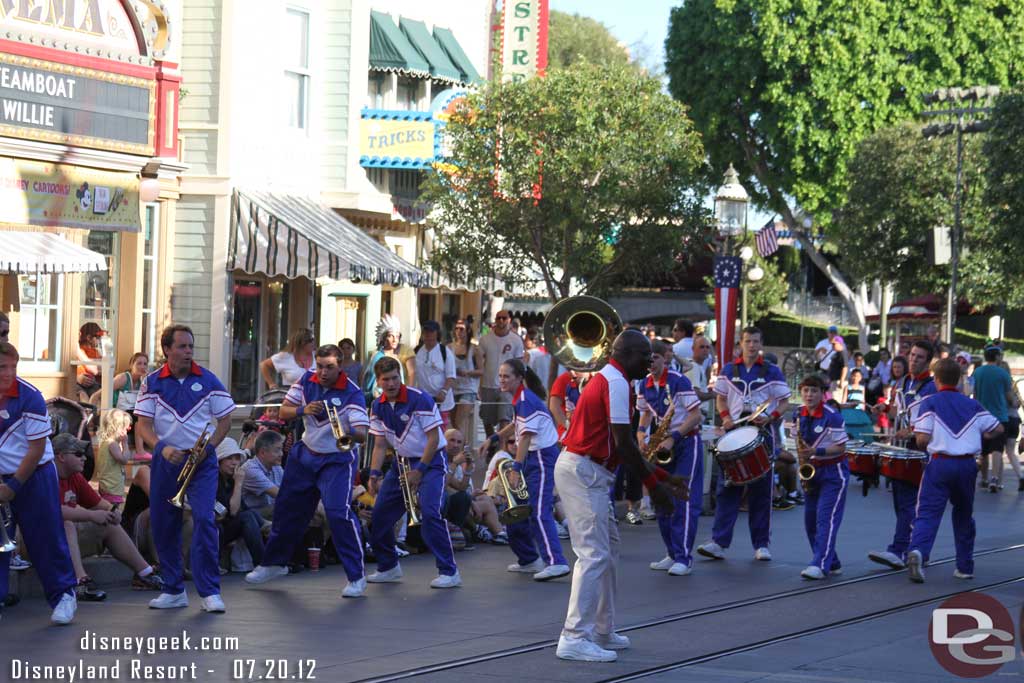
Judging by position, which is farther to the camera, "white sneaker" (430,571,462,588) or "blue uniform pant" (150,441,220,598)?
"white sneaker" (430,571,462,588)

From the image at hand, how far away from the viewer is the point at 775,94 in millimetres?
45625

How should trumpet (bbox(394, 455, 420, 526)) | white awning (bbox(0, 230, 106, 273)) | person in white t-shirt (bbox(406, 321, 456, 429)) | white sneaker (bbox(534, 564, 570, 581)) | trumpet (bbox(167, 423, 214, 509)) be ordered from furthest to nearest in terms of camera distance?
person in white t-shirt (bbox(406, 321, 456, 429))
white awning (bbox(0, 230, 106, 273))
white sneaker (bbox(534, 564, 570, 581))
trumpet (bbox(394, 455, 420, 526))
trumpet (bbox(167, 423, 214, 509))

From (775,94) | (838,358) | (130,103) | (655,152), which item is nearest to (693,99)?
(775,94)

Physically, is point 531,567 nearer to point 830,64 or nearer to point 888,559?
point 888,559

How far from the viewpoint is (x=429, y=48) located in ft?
93.0

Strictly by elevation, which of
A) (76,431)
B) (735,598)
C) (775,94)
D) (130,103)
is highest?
(775,94)

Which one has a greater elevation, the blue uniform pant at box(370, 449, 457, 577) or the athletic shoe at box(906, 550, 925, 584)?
the blue uniform pant at box(370, 449, 457, 577)

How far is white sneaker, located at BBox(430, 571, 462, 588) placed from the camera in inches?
483

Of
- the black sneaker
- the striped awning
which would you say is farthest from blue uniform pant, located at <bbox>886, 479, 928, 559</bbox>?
the striped awning

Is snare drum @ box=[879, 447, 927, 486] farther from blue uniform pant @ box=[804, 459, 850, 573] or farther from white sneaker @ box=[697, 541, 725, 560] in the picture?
white sneaker @ box=[697, 541, 725, 560]

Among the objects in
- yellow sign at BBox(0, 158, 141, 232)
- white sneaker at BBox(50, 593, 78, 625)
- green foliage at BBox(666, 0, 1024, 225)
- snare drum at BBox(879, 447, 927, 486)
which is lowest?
white sneaker at BBox(50, 593, 78, 625)

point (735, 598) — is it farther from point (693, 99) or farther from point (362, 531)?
point (693, 99)

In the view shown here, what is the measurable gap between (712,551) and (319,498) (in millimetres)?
3685

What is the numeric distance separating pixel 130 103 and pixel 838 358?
19053 mm
